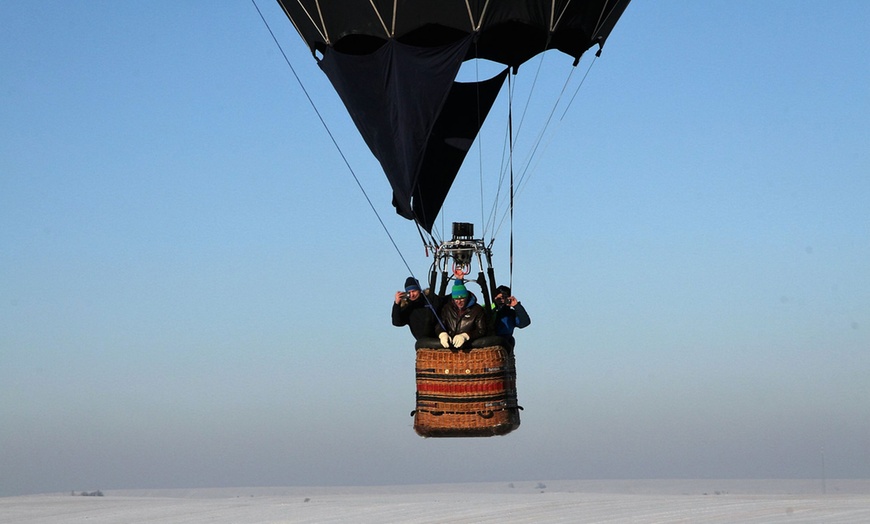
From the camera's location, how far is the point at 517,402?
14703mm

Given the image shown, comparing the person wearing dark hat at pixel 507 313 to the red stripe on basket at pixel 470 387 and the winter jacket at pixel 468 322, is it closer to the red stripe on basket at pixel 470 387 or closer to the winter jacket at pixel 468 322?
the winter jacket at pixel 468 322

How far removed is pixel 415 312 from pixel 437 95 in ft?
9.62

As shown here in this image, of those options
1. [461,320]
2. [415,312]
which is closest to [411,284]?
[415,312]

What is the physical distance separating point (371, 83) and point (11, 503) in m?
14.8

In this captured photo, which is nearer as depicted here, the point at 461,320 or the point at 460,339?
the point at 460,339

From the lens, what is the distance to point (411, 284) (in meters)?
14.5

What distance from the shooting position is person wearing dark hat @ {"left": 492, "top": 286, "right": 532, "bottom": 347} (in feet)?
47.0

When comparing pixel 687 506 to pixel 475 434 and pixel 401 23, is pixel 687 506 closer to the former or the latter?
pixel 475 434

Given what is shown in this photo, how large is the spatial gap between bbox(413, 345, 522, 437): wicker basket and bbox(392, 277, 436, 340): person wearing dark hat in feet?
0.82

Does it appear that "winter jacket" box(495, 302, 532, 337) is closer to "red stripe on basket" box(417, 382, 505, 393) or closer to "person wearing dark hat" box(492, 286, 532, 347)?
"person wearing dark hat" box(492, 286, 532, 347)

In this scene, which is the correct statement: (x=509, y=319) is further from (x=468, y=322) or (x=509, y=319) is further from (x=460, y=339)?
(x=460, y=339)

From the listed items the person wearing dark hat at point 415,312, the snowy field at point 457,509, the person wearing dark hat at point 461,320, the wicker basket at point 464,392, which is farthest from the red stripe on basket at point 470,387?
the snowy field at point 457,509

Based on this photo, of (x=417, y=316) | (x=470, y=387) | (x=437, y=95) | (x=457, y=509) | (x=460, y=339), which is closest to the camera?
(x=460, y=339)

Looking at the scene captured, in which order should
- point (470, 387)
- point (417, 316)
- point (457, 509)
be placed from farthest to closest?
point (457, 509) < point (417, 316) < point (470, 387)
